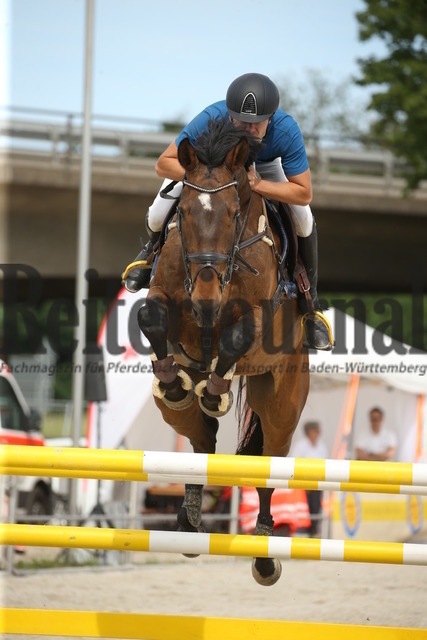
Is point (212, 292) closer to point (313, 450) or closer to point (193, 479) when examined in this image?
point (193, 479)

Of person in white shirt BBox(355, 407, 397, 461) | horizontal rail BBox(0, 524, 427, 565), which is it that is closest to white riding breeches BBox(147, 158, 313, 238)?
horizontal rail BBox(0, 524, 427, 565)

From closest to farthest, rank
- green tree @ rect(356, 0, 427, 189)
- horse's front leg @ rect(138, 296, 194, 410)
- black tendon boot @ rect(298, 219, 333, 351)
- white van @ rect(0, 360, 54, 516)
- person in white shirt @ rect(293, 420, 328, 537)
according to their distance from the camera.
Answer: horse's front leg @ rect(138, 296, 194, 410)
black tendon boot @ rect(298, 219, 333, 351)
white van @ rect(0, 360, 54, 516)
person in white shirt @ rect(293, 420, 328, 537)
green tree @ rect(356, 0, 427, 189)

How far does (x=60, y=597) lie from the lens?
7.50 metres

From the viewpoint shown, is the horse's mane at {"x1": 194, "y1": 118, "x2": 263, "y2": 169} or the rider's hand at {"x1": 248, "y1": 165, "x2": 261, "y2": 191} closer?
the horse's mane at {"x1": 194, "y1": 118, "x2": 263, "y2": 169}

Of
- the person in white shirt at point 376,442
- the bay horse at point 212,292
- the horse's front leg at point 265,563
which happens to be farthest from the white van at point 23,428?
the bay horse at point 212,292

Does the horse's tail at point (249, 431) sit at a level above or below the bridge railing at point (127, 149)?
below

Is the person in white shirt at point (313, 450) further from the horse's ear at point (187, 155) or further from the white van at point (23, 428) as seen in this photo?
the horse's ear at point (187, 155)

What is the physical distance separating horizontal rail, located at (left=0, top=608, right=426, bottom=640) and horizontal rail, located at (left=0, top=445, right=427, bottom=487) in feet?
2.90

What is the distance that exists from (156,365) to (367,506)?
21.3 ft

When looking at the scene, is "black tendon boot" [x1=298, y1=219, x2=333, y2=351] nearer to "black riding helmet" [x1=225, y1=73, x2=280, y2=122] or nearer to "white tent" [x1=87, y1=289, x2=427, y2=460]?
"black riding helmet" [x1=225, y1=73, x2=280, y2=122]

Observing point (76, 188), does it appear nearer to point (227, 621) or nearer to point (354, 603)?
point (354, 603)

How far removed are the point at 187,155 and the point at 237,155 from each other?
254 millimetres

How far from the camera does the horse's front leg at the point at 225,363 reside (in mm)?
4305

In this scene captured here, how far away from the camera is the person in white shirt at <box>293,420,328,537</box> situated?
33.6 feet
